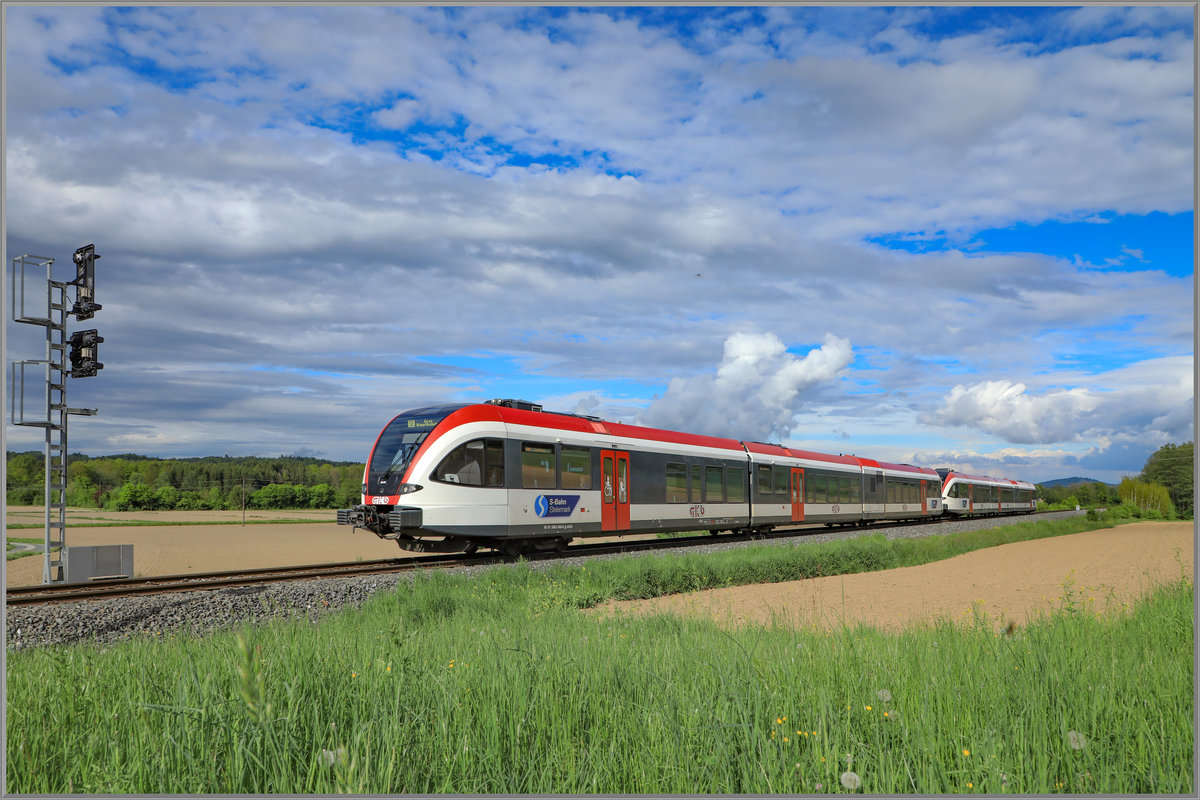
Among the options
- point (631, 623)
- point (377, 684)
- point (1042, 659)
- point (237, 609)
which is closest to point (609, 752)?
point (377, 684)

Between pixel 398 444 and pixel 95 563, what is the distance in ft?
22.8

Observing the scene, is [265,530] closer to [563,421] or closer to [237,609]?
[563,421]

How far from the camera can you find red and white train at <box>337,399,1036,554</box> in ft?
53.9

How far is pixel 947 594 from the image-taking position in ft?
40.9

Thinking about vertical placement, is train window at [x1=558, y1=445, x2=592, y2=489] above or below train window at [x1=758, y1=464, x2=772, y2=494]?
above

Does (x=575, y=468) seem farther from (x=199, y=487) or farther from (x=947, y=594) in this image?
(x=199, y=487)

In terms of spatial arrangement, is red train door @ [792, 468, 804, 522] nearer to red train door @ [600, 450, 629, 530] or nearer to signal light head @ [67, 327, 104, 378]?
red train door @ [600, 450, 629, 530]

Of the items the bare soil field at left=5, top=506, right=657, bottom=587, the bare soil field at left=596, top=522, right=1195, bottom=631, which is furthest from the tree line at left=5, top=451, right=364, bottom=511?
the bare soil field at left=596, top=522, right=1195, bottom=631

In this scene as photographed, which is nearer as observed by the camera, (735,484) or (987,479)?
(735,484)

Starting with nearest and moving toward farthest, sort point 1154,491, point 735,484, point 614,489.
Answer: point 614,489 < point 735,484 < point 1154,491

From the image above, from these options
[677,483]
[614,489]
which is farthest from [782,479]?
[614,489]

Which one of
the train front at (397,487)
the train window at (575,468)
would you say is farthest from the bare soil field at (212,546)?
the train window at (575,468)

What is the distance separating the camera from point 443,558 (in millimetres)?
18188

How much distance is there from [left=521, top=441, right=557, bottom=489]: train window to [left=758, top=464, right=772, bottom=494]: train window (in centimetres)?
1221
